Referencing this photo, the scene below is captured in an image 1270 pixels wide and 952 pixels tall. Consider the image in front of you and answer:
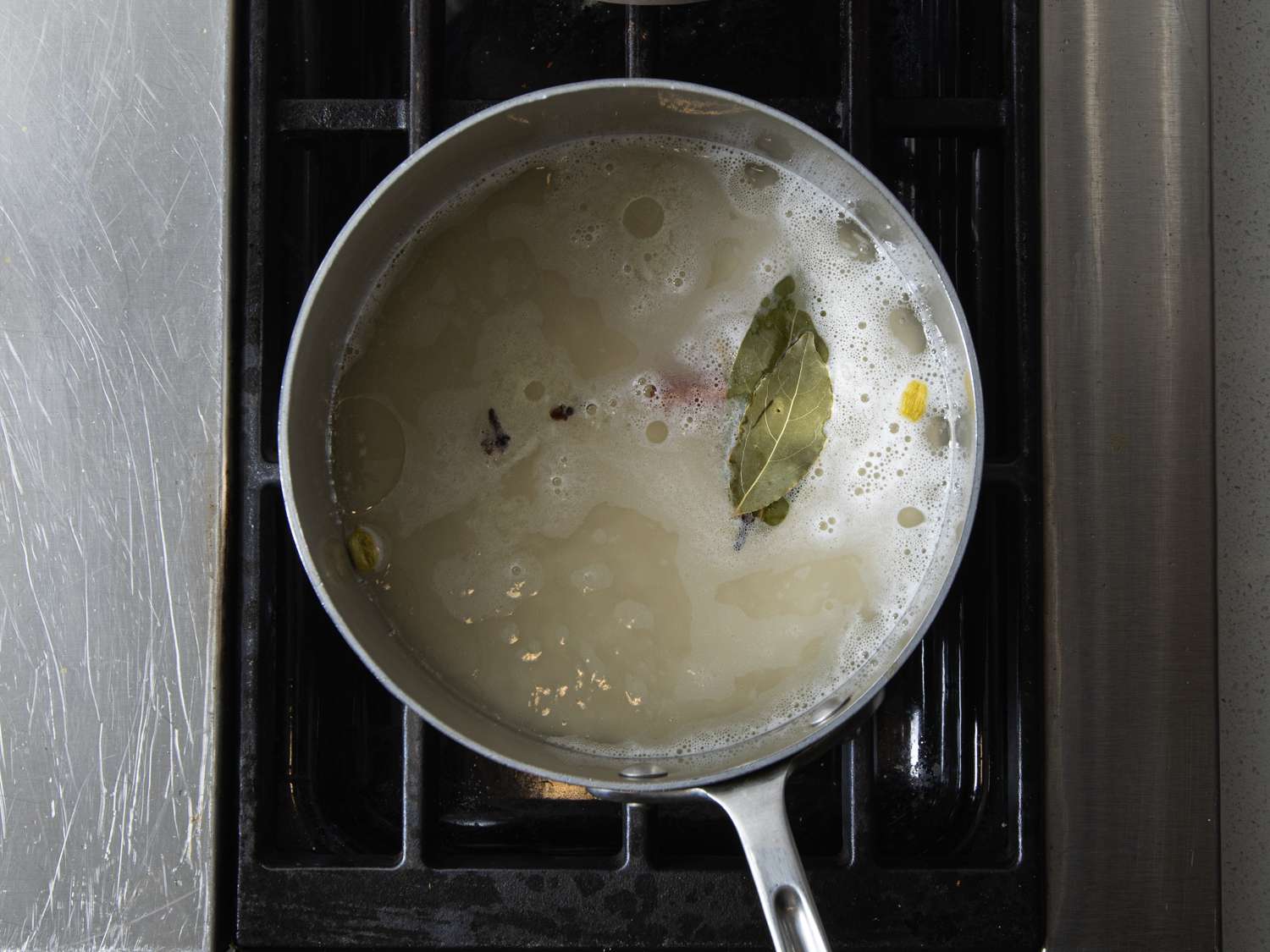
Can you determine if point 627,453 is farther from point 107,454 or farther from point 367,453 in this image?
point 107,454

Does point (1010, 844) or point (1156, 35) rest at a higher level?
point (1156, 35)

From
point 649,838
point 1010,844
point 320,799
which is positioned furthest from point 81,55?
point 1010,844

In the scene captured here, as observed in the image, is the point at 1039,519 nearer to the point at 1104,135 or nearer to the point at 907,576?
the point at 907,576

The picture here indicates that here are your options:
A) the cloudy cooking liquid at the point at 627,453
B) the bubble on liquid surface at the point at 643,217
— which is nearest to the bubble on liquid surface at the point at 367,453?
the cloudy cooking liquid at the point at 627,453

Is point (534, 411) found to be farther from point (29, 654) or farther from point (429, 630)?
point (29, 654)

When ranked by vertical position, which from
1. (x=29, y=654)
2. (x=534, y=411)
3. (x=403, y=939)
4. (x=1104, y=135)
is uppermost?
(x=1104, y=135)

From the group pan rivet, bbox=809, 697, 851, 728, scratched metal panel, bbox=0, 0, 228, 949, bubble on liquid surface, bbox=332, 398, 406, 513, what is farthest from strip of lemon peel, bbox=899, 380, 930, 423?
scratched metal panel, bbox=0, 0, 228, 949
